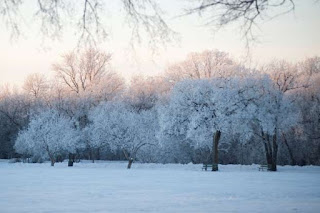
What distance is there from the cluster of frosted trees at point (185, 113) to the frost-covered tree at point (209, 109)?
109mm

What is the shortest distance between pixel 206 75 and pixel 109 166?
18.4m

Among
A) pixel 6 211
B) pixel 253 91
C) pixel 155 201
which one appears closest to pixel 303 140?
pixel 253 91

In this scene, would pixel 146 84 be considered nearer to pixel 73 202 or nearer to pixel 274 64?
pixel 274 64

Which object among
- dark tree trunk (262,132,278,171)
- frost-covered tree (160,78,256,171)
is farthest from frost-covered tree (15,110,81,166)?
dark tree trunk (262,132,278,171)

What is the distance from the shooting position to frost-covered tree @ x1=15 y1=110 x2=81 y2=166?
55.1m

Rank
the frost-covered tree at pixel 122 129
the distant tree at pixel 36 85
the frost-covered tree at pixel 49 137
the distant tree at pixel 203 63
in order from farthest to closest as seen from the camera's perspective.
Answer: the distant tree at pixel 36 85
the distant tree at pixel 203 63
the frost-covered tree at pixel 49 137
the frost-covered tree at pixel 122 129

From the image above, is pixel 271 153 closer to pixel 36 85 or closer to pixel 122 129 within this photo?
pixel 122 129

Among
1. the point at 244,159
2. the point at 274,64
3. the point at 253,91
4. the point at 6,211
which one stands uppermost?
the point at 274,64

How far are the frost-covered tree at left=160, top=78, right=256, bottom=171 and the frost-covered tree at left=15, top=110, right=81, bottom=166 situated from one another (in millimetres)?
16241

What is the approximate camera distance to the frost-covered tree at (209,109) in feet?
139

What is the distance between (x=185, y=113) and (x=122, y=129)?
11.4 metres

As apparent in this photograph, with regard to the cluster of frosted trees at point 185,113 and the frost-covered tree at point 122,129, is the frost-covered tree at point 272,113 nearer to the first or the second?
the cluster of frosted trees at point 185,113

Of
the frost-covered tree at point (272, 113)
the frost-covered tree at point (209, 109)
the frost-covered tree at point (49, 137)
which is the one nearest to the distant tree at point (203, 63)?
the frost-covered tree at point (209, 109)

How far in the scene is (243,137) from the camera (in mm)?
44062
